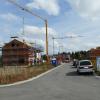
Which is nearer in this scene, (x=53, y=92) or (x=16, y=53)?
(x=53, y=92)

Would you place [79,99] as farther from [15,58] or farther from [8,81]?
[15,58]

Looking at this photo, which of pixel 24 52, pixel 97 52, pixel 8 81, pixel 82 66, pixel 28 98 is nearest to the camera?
pixel 28 98

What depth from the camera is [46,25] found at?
8069 centimetres

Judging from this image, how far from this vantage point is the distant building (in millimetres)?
112562

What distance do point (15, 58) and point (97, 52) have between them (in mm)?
43596

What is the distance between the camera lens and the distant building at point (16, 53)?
113 meters

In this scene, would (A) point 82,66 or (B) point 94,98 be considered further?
(A) point 82,66

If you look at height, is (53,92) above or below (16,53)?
below

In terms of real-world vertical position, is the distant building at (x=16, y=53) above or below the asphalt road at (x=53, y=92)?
above

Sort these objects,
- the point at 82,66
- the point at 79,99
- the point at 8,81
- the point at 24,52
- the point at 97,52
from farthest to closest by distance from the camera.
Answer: the point at 24,52, the point at 97,52, the point at 82,66, the point at 8,81, the point at 79,99

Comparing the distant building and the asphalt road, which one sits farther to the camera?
the distant building

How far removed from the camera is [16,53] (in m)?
115

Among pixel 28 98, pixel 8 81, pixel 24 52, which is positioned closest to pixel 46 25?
pixel 24 52

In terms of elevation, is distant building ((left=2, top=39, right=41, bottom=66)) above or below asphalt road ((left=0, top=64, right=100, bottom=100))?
above
